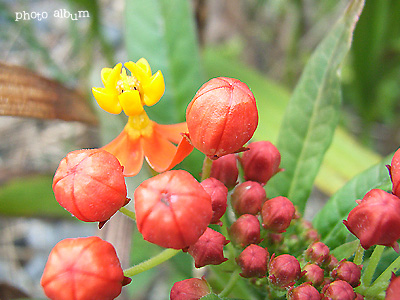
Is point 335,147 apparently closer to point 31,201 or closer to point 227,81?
point 227,81

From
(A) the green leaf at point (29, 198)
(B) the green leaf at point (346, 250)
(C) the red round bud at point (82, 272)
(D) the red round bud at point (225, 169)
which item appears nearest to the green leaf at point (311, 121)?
(B) the green leaf at point (346, 250)

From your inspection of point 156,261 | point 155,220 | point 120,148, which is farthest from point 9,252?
point 155,220

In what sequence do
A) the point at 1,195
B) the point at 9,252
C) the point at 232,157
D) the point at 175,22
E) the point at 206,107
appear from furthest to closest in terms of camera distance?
the point at 9,252, the point at 1,195, the point at 175,22, the point at 232,157, the point at 206,107

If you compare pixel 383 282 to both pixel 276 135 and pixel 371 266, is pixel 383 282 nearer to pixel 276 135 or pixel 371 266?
pixel 371 266

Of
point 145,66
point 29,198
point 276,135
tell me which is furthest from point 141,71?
point 29,198

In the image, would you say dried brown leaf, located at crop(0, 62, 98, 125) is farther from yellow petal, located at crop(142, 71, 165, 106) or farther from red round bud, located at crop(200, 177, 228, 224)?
red round bud, located at crop(200, 177, 228, 224)

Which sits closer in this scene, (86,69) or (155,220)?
(155,220)

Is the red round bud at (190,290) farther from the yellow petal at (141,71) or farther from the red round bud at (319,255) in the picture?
the yellow petal at (141,71)
